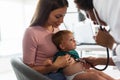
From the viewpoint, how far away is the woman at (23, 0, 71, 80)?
56.5 inches

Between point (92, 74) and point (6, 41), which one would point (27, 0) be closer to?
point (6, 41)

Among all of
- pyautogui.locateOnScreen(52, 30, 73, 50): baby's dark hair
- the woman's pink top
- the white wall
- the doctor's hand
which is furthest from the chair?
the white wall

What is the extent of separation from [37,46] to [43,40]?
58 mm

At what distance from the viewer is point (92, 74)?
4.58ft

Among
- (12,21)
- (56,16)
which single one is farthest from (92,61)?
(12,21)

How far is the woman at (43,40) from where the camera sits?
1.43 m

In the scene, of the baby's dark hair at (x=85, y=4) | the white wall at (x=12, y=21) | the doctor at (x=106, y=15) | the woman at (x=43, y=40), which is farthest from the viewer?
the white wall at (x=12, y=21)

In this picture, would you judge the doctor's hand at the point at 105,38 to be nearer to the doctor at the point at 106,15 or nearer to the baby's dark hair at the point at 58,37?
the doctor at the point at 106,15

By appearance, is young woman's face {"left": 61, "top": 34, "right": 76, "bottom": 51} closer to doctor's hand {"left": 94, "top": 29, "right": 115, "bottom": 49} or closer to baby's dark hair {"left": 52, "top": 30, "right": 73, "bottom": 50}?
baby's dark hair {"left": 52, "top": 30, "right": 73, "bottom": 50}

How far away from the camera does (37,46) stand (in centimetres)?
146

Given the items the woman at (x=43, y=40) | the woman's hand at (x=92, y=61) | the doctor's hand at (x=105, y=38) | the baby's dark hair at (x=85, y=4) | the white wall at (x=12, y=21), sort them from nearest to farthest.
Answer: the baby's dark hair at (x=85, y=4)
the doctor's hand at (x=105, y=38)
the woman at (x=43, y=40)
the woman's hand at (x=92, y=61)
the white wall at (x=12, y=21)

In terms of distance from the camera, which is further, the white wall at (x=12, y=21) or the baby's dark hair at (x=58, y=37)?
the white wall at (x=12, y=21)

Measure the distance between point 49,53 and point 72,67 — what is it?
0.19m

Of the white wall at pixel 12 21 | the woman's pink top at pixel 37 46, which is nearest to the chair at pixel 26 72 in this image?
the woman's pink top at pixel 37 46
